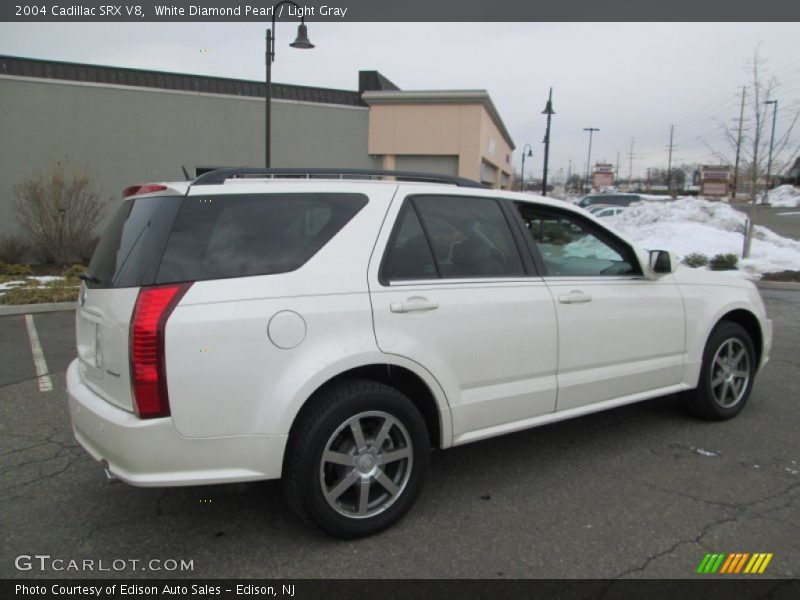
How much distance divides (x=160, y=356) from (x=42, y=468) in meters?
1.98

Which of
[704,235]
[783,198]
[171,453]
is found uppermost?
[783,198]

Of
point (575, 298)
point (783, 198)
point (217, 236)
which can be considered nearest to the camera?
point (217, 236)

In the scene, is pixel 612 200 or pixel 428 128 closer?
pixel 428 128

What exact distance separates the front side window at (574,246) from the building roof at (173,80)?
1678 centimetres

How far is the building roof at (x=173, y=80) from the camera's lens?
52.9 ft

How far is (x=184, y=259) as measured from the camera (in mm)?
2666

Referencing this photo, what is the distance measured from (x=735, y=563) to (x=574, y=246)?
2077 millimetres

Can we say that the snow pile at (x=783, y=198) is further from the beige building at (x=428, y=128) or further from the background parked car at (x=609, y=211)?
the beige building at (x=428, y=128)

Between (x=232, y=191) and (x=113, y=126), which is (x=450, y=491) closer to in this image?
(x=232, y=191)

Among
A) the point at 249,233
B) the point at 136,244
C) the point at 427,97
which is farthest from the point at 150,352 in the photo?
the point at 427,97

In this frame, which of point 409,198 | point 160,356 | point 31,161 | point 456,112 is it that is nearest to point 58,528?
point 160,356

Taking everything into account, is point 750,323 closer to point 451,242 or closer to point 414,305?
point 451,242

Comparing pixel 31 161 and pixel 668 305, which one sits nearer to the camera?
pixel 668 305

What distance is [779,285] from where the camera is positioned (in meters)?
12.7
